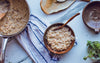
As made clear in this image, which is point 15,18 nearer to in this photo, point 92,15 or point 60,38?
point 60,38

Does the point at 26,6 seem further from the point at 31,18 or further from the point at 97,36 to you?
the point at 97,36

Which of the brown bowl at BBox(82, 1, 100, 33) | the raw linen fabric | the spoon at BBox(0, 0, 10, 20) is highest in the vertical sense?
the spoon at BBox(0, 0, 10, 20)

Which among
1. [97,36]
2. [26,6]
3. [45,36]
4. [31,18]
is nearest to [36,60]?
[45,36]

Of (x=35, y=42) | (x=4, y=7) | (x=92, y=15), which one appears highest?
(x=4, y=7)

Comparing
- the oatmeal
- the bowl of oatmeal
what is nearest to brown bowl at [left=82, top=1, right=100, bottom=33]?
the oatmeal

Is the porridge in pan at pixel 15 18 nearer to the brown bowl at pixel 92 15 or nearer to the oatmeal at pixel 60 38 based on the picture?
the oatmeal at pixel 60 38

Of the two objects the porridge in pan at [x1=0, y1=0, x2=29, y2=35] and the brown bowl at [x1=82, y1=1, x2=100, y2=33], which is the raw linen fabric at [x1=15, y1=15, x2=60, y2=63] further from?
the brown bowl at [x1=82, y1=1, x2=100, y2=33]

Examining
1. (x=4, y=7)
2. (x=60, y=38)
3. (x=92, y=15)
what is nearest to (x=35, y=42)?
(x=60, y=38)
